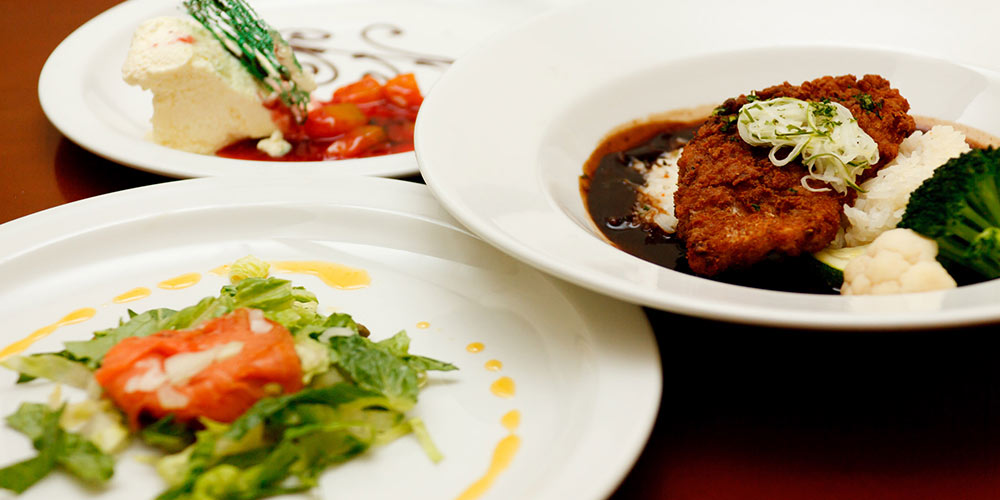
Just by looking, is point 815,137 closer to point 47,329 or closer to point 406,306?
point 406,306

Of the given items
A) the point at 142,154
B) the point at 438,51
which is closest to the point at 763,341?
the point at 142,154

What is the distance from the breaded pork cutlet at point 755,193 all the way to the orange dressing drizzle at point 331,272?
87 cm

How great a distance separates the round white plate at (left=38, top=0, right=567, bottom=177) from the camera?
2863mm

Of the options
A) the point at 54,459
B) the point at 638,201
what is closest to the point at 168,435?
the point at 54,459

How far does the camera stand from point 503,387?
1.91 meters

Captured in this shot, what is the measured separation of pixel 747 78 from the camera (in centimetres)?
314

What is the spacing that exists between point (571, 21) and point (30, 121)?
2198 millimetres

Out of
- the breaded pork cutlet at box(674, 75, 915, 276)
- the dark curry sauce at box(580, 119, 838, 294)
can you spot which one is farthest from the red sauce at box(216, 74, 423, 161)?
the breaded pork cutlet at box(674, 75, 915, 276)

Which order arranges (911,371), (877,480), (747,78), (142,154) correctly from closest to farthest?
(877,480)
(911,371)
(142,154)
(747,78)

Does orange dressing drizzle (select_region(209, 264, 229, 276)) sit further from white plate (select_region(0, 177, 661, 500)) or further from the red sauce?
the red sauce

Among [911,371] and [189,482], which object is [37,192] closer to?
[189,482]

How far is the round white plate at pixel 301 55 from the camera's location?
2863mm

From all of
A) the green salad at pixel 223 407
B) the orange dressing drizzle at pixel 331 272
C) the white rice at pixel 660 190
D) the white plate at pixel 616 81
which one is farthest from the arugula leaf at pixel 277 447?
the white rice at pixel 660 190

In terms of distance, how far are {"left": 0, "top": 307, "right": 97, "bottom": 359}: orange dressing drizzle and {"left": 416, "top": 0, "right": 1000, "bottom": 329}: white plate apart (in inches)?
37.3
